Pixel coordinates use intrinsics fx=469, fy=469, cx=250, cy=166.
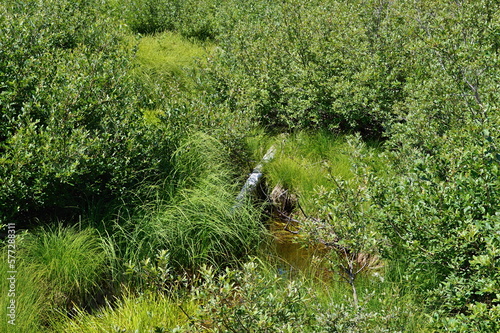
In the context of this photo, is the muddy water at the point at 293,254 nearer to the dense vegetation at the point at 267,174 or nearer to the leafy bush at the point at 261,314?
the dense vegetation at the point at 267,174

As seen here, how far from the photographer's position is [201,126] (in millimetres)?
6648

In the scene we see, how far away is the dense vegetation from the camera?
11.3 ft

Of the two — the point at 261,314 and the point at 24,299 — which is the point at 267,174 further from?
the point at 261,314

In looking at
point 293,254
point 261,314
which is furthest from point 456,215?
point 293,254

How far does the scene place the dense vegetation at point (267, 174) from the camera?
3.43m

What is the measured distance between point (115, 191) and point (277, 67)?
408 centimetres

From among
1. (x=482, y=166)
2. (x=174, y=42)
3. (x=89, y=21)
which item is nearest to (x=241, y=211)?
(x=482, y=166)

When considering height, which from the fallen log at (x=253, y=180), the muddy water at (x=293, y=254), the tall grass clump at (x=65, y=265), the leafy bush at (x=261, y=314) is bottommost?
the muddy water at (x=293, y=254)

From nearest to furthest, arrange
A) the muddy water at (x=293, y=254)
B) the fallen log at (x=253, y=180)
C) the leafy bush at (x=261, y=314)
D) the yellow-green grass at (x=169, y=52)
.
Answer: the leafy bush at (x=261, y=314), the muddy water at (x=293, y=254), the fallen log at (x=253, y=180), the yellow-green grass at (x=169, y=52)

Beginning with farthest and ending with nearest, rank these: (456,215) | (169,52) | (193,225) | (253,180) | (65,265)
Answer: (169,52), (253,180), (193,225), (65,265), (456,215)

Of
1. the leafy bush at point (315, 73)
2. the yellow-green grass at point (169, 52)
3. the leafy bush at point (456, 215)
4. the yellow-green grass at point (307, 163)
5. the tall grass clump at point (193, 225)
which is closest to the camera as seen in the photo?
the leafy bush at point (456, 215)

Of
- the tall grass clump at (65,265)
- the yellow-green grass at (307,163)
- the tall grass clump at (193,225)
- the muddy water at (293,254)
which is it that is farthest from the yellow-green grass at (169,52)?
the tall grass clump at (65,265)

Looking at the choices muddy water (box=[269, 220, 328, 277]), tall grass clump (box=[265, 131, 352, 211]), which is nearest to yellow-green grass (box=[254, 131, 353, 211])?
tall grass clump (box=[265, 131, 352, 211])

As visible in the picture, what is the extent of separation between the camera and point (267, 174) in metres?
6.88
